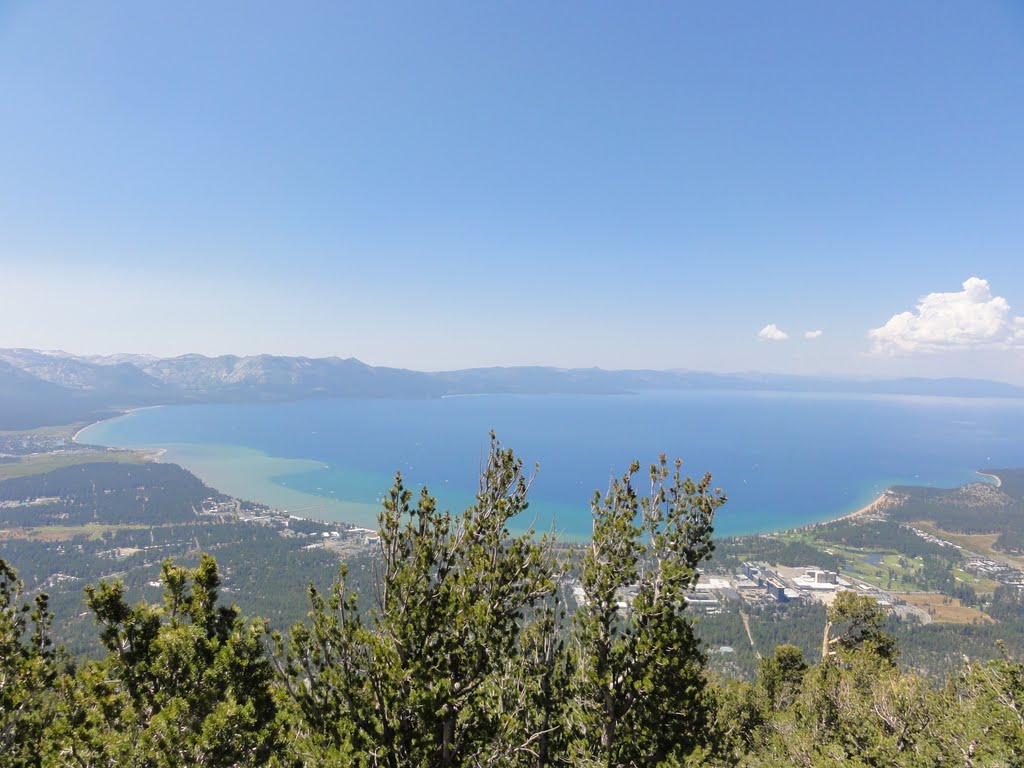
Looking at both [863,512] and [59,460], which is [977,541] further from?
[59,460]

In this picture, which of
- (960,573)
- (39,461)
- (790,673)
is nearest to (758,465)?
(960,573)

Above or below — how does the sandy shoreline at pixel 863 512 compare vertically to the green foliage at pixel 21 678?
below

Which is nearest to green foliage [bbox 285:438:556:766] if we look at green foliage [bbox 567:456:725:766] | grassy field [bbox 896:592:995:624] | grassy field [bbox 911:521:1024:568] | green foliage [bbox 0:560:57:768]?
green foliage [bbox 567:456:725:766]

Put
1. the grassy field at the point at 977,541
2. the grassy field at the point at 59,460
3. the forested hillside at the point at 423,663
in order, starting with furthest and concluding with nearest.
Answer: the grassy field at the point at 59,460 < the grassy field at the point at 977,541 < the forested hillside at the point at 423,663

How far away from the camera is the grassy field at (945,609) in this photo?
Answer: 234 feet

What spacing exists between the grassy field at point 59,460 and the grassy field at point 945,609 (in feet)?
651

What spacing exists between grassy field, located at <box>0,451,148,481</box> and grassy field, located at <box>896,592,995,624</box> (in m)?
198

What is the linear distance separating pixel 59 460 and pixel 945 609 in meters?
231

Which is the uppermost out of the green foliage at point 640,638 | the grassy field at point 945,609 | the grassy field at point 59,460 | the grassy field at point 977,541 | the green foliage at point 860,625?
the green foliage at point 640,638

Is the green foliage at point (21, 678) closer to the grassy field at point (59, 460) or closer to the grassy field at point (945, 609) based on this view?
the grassy field at point (945, 609)

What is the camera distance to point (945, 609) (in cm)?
7512

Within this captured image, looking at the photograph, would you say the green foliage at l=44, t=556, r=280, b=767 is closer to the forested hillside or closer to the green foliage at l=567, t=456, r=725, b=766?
the forested hillside

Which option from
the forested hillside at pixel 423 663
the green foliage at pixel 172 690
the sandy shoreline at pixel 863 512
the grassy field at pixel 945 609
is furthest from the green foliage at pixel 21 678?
the sandy shoreline at pixel 863 512

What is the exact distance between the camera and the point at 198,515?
358 ft
